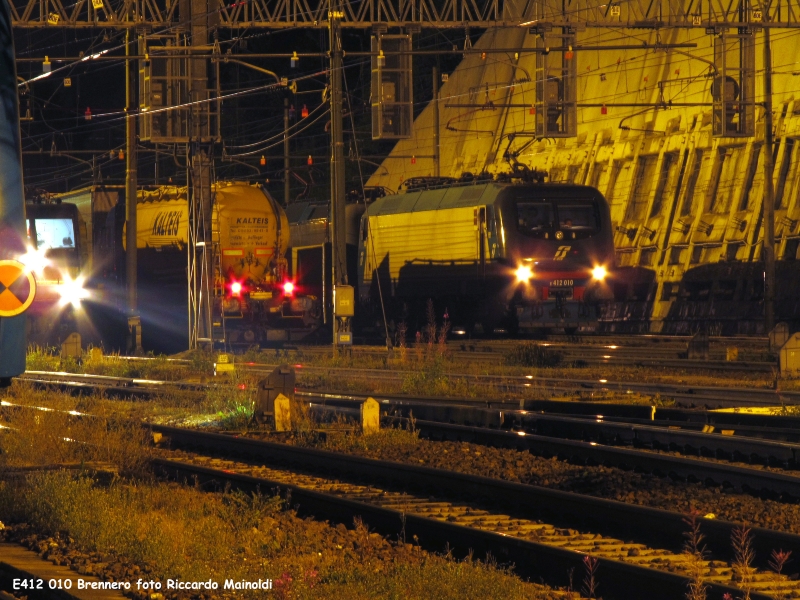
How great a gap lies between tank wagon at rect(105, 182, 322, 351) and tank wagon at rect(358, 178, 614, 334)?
153 inches

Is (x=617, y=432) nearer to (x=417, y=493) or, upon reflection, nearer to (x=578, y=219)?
(x=417, y=493)

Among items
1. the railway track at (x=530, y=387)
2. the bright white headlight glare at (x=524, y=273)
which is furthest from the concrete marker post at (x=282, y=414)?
the bright white headlight glare at (x=524, y=273)

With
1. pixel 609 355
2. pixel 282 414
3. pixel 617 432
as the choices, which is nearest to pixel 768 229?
pixel 609 355

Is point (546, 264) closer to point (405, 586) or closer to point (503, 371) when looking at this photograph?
point (503, 371)

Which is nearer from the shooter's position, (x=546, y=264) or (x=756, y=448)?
(x=756, y=448)

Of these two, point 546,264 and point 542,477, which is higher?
point 546,264

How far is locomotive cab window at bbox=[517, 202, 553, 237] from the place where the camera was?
29.6 m

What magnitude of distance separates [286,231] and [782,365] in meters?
15.7

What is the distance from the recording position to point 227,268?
32.3 meters

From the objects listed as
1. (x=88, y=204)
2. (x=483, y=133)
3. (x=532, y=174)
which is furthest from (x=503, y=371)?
(x=483, y=133)

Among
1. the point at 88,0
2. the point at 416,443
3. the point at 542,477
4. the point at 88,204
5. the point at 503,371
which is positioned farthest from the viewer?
the point at 88,204

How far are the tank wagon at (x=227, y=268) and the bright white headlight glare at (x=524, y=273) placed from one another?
267 inches

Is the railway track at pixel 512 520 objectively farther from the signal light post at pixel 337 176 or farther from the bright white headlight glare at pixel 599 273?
the bright white headlight glare at pixel 599 273

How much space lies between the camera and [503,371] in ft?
76.6
